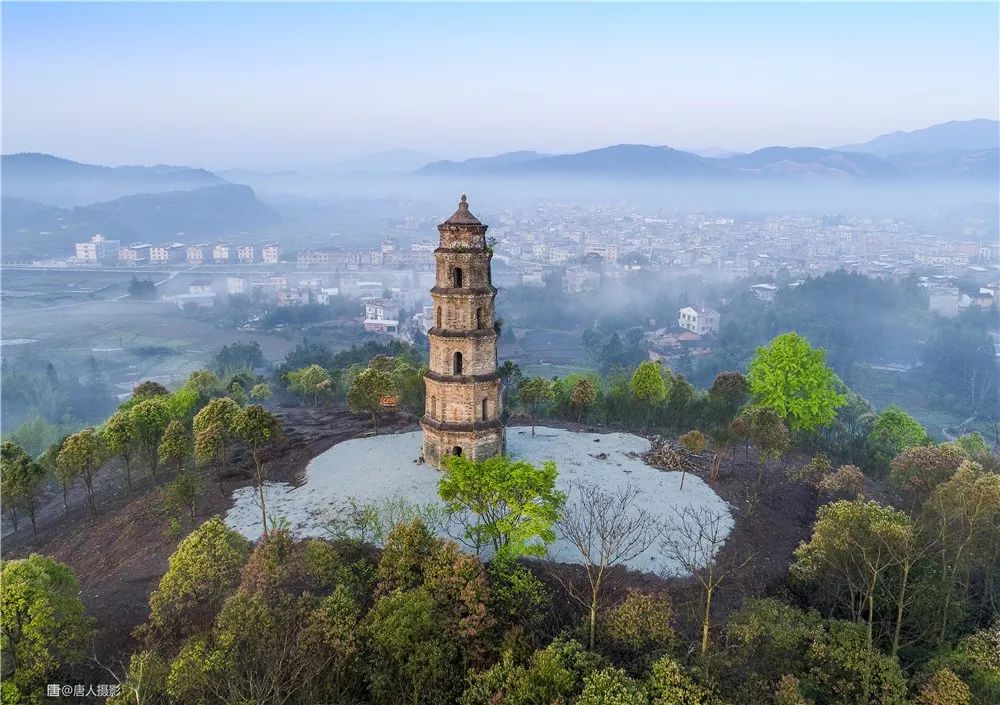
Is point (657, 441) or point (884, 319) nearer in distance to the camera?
point (657, 441)

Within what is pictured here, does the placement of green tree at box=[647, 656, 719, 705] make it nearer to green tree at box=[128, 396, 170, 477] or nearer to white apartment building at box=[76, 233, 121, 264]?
green tree at box=[128, 396, 170, 477]

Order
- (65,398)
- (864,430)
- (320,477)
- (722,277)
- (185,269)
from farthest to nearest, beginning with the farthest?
(185,269) < (722,277) < (65,398) < (864,430) < (320,477)

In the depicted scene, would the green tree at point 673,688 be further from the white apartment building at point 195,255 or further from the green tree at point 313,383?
the white apartment building at point 195,255

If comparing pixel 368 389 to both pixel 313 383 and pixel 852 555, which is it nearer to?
pixel 313 383

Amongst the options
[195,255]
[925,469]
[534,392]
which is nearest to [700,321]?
[534,392]

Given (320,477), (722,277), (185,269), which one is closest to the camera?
(320,477)

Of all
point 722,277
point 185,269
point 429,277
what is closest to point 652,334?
point 722,277

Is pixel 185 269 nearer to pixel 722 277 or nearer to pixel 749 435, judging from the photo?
pixel 722 277

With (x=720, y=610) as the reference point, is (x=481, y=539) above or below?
above
